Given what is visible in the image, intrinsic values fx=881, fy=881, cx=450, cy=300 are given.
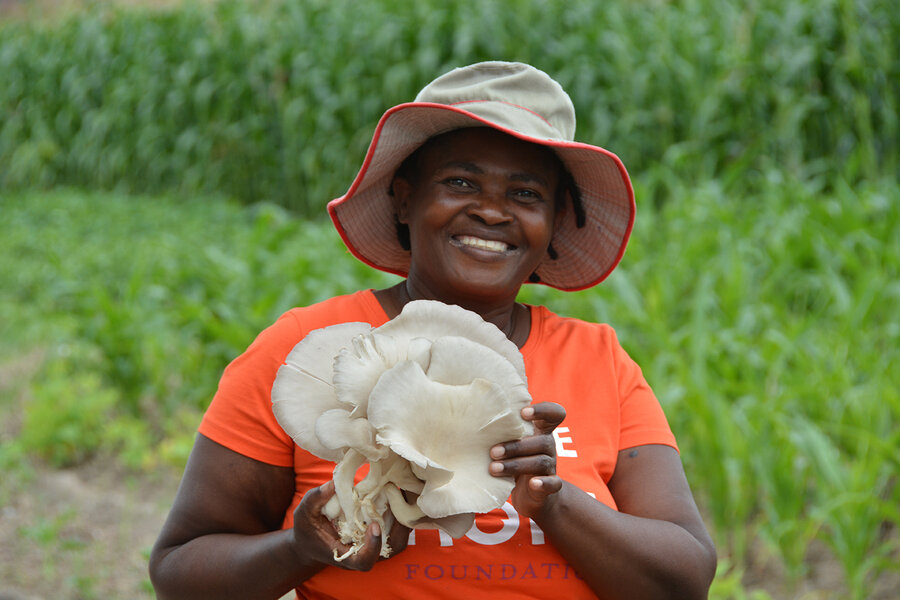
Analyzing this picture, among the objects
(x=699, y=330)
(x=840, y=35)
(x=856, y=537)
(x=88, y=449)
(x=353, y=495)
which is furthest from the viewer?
(x=840, y=35)

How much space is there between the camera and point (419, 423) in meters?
1.00

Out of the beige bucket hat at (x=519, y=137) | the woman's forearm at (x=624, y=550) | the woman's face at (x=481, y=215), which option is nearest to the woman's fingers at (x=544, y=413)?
the woman's forearm at (x=624, y=550)

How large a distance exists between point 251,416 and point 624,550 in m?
0.57

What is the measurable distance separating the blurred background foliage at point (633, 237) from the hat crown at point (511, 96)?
1.25 metres

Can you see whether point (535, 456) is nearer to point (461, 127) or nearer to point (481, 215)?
point (481, 215)

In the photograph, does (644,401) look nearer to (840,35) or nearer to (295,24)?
(840,35)

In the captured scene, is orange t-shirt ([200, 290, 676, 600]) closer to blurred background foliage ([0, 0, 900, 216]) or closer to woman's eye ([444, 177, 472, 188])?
woman's eye ([444, 177, 472, 188])

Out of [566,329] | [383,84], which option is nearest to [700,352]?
[566,329]

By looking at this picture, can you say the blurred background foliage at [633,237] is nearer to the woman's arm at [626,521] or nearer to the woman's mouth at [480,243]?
the woman's arm at [626,521]

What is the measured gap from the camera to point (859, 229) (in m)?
3.76

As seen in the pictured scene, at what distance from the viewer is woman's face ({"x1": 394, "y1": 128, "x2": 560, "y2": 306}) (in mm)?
1365

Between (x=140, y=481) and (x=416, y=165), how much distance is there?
80.3 inches

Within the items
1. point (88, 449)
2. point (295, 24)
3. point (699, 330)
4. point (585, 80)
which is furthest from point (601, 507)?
point (295, 24)

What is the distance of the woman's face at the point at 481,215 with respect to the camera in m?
1.37
